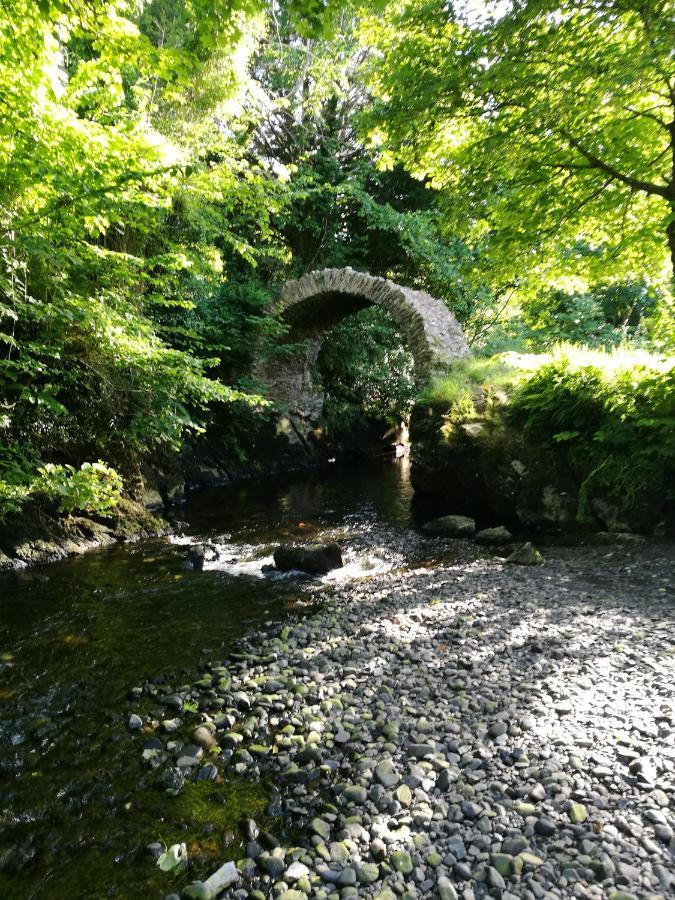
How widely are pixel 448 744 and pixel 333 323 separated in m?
15.9

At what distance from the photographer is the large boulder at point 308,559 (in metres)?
6.76

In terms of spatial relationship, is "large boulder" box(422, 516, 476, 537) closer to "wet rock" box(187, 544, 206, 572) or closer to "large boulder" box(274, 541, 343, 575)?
"large boulder" box(274, 541, 343, 575)

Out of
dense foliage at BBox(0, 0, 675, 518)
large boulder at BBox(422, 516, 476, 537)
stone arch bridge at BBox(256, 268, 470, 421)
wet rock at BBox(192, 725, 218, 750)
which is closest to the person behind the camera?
wet rock at BBox(192, 725, 218, 750)

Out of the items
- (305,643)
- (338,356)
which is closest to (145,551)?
(305,643)

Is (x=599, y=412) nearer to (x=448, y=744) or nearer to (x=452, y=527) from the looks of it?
(x=452, y=527)

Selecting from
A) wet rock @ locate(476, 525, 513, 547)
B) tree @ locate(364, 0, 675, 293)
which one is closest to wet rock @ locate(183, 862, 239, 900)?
wet rock @ locate(476, 525, 513, 547)

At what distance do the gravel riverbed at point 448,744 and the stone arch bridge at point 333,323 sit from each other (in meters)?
9.50

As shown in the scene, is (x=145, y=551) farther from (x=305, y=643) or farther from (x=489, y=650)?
(x=489, y=650)

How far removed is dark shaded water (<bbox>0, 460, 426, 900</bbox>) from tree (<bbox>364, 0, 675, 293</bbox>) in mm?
5357

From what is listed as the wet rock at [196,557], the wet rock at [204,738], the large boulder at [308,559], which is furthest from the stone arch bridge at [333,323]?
the wet rock at [204,738]

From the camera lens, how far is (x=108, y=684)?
158 inches

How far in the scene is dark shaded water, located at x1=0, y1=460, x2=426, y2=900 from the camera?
2504mm

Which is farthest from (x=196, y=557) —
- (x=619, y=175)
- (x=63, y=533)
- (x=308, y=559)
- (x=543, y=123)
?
(x=619, y=175)

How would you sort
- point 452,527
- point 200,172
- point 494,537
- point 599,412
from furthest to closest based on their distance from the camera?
point 452,527
point 200,172
point 494,537
point 599,412
